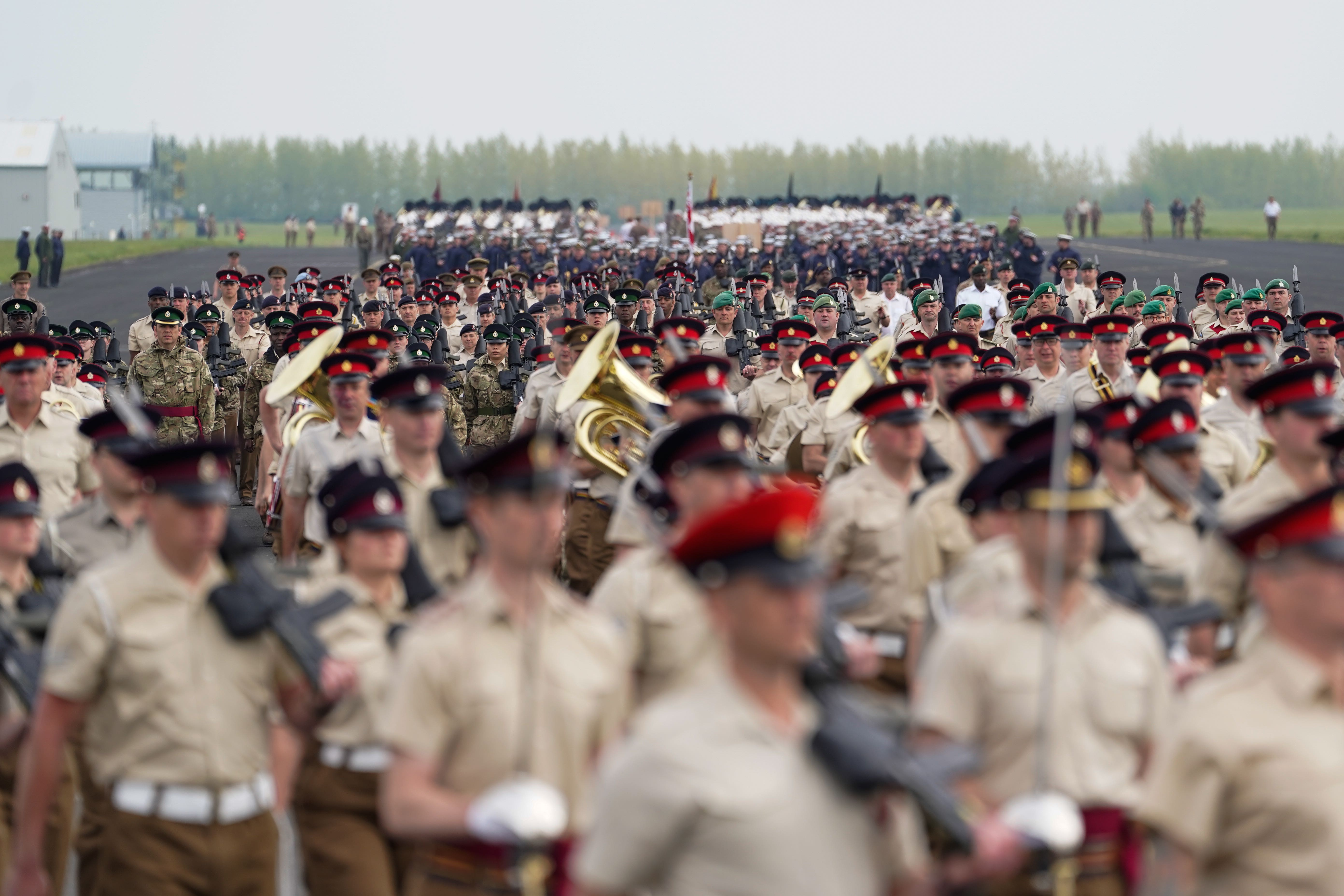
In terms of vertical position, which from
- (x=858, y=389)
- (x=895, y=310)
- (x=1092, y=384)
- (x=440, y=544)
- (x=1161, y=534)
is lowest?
(x=440, y=544)

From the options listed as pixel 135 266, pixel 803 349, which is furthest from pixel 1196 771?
pixel 135 266

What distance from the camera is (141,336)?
20.1m

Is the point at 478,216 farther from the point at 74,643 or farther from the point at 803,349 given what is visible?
the point at 74,643

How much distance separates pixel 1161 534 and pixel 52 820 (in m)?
4.27

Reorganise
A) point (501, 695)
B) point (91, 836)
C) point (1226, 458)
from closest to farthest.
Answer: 1. point (501, 695)
2. point (91, 836)
3. point (1226, 458)

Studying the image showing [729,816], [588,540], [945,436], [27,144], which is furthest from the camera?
[27,144]

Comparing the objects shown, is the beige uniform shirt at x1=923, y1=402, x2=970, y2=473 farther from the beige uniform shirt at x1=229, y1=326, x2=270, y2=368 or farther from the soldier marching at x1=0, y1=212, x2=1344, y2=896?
the beige uniform shirt at x1=229, y1=326, x2=270, y2=368

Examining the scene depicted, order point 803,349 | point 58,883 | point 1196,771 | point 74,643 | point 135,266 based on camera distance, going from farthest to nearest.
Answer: point 135,266 < point 803,349 < point 58,883 < point 74,643 < point 1196,771

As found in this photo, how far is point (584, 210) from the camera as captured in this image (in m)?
57.2

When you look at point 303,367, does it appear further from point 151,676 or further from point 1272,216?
point 1272,216

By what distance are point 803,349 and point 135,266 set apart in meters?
55.0

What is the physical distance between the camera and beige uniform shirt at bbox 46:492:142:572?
7422 mm

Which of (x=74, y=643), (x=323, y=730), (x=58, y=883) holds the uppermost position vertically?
(x=74, y=643)

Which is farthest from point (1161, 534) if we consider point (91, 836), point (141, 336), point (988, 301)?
point (988, 301)
